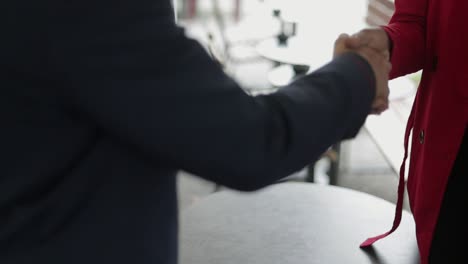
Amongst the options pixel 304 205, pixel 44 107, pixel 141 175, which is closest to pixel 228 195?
pixel 304 205

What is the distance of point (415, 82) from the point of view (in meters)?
2.70

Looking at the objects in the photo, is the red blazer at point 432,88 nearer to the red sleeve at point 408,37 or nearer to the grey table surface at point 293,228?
the red sleeve at point 408,37

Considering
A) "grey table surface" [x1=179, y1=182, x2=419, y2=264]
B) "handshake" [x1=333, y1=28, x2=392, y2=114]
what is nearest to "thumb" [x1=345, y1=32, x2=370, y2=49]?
"handshake" [x1=333, y1=28, x2=392, y2=114]

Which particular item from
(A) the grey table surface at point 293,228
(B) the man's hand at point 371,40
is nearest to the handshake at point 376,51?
(B) the man's hand at point 371,40

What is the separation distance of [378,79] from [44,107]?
475 millimetres

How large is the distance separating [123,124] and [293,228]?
72cm

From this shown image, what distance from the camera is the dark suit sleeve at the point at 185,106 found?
1.92 ft

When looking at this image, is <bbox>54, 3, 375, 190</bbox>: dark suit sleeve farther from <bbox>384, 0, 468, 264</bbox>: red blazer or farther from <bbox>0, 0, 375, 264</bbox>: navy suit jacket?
<bbox>384, 0, 468, 264</bbox>: red blazer

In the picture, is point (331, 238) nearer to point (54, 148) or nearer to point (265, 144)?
point (265, 144)

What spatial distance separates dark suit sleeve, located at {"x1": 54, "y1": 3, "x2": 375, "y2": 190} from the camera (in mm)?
584

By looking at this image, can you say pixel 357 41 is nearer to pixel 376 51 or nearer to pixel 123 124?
pixel 376 51

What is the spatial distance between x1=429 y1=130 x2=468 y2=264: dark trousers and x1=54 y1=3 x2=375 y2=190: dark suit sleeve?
1.25ft

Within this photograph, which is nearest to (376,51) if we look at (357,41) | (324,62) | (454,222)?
(357,41)

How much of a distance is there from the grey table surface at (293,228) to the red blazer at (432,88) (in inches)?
6.0
